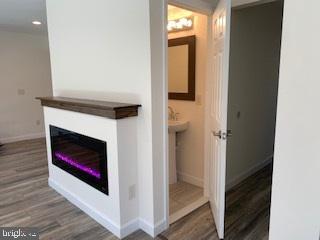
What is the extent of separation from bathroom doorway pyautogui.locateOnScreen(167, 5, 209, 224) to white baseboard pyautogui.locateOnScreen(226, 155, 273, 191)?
38 centimetres

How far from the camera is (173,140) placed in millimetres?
3418

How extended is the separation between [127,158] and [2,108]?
480 cm

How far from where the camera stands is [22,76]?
5.89m

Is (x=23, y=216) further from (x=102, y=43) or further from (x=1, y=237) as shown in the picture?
(x=102, y=43)

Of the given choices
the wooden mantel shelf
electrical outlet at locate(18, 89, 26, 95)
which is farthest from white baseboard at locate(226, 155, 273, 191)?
electrical outlet at locate(18, 89, 26, 95)

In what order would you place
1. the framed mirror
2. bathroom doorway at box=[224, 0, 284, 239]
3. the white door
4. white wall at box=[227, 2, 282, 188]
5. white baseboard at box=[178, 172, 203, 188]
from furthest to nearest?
white baseboard at box=[178, 172, 203, 188], the framed mirror, white wall at box=[227, 2, 282, 188], bathroom doorway at box=[224, 0, 284, 239], the white door

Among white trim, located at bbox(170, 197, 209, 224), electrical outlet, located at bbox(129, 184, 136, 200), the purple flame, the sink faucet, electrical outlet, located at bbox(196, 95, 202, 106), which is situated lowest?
white trim, located at bbox(170, 197, 209, 224)

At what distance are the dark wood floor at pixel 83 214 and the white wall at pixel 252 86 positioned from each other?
0.34 meters

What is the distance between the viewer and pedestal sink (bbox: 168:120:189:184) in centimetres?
326

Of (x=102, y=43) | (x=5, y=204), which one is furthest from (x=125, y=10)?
(x=5, y=204)

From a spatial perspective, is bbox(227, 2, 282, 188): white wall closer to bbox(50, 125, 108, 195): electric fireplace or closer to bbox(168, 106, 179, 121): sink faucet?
bbox(168, 106, 179, 121): sink faucet

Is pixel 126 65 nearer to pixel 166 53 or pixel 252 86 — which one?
Result: pixel 166 53

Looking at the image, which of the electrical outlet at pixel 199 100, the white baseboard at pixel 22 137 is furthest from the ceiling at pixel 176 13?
the white baseboard at pixel 22 137

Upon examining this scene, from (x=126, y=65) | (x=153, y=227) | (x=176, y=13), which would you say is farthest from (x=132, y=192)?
(x=176, y=13)
